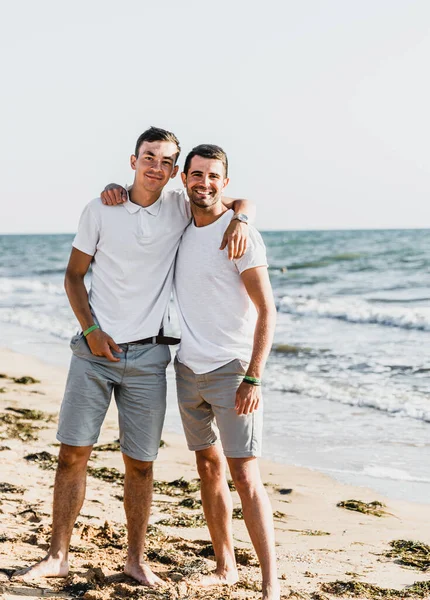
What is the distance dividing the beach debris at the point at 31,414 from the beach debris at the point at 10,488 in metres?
2.17

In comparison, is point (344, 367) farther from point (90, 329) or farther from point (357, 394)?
point (90, 329)

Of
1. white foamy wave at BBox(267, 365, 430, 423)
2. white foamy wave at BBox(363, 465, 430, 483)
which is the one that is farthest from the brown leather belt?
white foamy wave at BBox(267, 365, 430, 423)

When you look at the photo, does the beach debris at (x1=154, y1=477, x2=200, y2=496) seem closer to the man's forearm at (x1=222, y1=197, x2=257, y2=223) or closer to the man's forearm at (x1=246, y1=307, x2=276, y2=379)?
the man's forearm at (x1=246, y1=307, x2=276, y2=379)

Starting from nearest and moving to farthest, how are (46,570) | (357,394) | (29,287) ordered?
(46,570) < (357,394) < (29,287)

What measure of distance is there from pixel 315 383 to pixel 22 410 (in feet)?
11.3

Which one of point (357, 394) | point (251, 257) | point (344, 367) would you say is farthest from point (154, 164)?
point (344, 367)

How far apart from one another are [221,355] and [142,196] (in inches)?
36.8

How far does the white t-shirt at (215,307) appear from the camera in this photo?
3.74 metres

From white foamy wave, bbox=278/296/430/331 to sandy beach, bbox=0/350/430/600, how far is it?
9122 millimetres

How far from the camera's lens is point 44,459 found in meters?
6.09

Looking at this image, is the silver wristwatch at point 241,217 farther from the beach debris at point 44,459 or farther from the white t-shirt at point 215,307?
the beach debris at point 44,459

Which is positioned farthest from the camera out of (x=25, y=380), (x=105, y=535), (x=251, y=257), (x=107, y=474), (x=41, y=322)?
(x=41, y=322)

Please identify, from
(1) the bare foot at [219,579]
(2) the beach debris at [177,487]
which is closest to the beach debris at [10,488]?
(2) the beach debris at [177,487]

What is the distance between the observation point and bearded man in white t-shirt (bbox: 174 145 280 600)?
366cm
